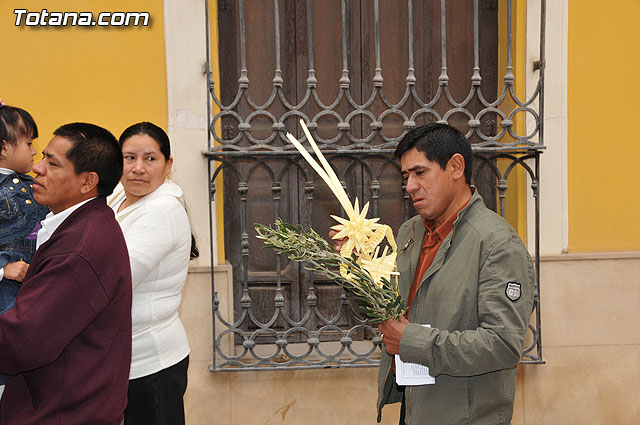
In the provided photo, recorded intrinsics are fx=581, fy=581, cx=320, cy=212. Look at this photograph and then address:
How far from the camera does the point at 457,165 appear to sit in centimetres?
190

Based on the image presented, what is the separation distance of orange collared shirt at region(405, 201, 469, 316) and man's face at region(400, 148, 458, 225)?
0.04m

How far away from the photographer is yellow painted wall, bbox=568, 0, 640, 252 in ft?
11.7

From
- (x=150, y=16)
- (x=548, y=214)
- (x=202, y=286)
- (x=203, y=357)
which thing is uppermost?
(x=150, y=16)

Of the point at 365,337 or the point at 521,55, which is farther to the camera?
the point at 365,337

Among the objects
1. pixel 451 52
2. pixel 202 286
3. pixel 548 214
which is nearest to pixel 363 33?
pixel 451 52

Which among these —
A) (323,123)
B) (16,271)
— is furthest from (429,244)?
(323,123)

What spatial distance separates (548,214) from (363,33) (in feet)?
5.35

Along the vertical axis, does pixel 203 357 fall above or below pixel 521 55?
below

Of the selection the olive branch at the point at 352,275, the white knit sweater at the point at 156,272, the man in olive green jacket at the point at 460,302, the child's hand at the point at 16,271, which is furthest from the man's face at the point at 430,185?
the child's hand at the point at 16,271

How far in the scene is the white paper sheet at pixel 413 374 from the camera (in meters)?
1.81

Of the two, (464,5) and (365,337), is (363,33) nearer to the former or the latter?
(464,5)

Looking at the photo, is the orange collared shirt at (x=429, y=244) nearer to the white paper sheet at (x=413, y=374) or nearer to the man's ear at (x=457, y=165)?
the man's ear at (x=457, y=165)

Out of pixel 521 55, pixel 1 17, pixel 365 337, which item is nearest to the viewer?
pixel 1 17

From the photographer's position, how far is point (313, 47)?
367cm
